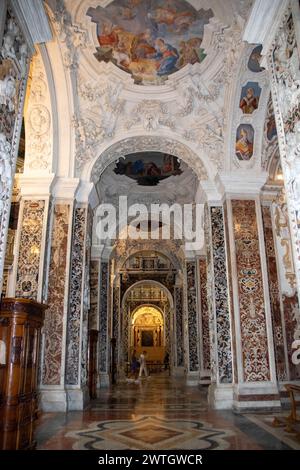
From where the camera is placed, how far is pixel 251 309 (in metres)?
8.68

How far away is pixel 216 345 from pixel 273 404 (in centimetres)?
170

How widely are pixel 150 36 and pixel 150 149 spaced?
2906 millimetres

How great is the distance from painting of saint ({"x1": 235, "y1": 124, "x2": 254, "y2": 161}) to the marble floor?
225 inches

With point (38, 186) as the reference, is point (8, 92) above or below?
Answer: below

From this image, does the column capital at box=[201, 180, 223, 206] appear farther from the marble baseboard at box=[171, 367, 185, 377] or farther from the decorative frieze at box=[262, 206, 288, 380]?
the marble baseboard at box=[171, 367, 185, 377]

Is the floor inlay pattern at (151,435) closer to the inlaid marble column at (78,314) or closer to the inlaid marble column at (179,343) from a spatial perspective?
the inlaid marble column at (78,314)

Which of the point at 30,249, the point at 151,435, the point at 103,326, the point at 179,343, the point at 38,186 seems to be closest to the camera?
the point at 151,435

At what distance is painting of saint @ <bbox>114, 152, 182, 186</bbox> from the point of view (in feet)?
45.5

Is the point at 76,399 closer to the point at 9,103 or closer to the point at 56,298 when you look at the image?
the point at 56,298

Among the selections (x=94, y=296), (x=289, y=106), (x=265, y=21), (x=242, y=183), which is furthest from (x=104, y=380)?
(x=265, y=21)

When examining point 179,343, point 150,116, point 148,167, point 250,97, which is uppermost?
point 148,167

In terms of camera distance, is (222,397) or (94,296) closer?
(222,397)

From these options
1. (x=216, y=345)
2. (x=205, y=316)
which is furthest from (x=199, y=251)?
(x=216, y=345)

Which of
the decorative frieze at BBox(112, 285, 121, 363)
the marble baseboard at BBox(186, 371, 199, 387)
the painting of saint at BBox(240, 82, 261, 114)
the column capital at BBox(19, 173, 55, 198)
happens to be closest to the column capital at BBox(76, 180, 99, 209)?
the column capital at BBox(19, 173, 55, 198)
